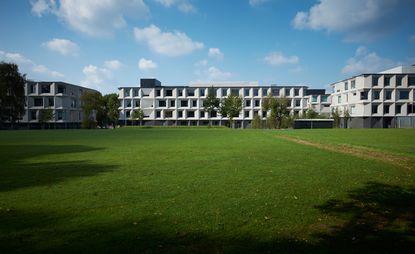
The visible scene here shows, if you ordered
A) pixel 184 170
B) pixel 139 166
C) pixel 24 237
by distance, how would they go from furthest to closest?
pixel 139 166 → pixel 184 170 → pixel 24 237

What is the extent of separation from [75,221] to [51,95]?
87.5 metres

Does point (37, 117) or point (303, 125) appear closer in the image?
point (303, 125)

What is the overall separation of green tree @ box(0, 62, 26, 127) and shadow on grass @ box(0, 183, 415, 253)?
63.9 m

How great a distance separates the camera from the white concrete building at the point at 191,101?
318 ft

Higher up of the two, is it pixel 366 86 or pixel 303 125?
pixel 366 86

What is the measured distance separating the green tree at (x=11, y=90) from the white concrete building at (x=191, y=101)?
39234mm

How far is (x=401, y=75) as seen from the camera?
73250mm

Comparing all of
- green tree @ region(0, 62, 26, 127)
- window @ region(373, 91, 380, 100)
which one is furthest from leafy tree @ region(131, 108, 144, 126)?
window @ region(373, 91, 380, 100)

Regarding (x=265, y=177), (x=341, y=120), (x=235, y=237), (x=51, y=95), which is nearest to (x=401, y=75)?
(x=341, y=120)

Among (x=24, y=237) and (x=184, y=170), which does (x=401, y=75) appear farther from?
(x=24, y=237)

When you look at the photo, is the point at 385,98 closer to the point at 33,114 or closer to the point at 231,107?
the point at 231,107

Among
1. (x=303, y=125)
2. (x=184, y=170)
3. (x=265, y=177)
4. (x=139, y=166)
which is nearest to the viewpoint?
(x=265, y=177)

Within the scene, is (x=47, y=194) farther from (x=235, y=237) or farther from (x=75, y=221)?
(x=235, y=237)

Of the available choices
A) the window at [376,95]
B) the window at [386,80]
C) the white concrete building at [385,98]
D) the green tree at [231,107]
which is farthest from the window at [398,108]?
the green tree at [231,107]
